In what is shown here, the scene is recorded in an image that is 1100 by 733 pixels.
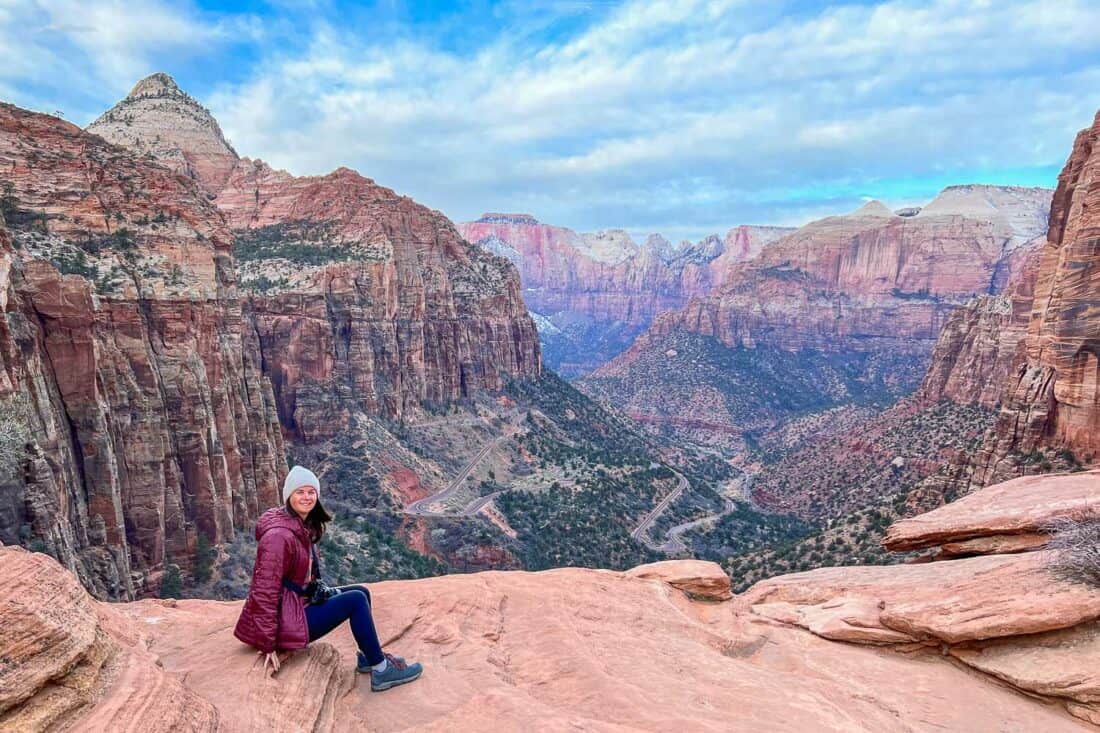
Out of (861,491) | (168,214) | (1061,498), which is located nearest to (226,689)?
(1061,498)

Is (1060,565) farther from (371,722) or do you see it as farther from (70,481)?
(70,481)

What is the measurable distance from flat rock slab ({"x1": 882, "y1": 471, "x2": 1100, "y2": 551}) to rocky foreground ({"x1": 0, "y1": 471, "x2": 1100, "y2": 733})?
9cm

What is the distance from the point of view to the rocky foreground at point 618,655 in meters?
5.79

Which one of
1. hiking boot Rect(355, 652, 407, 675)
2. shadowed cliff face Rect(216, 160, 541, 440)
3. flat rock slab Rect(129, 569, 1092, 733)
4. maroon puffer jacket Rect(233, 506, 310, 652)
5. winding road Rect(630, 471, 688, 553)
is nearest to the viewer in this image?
flat rock slab Rect(129, 569, 1092, 733)

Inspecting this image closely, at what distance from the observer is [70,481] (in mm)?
23281

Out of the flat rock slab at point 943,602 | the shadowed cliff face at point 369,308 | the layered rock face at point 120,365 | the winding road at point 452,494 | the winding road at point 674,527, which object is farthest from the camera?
the winding road at point 674,527

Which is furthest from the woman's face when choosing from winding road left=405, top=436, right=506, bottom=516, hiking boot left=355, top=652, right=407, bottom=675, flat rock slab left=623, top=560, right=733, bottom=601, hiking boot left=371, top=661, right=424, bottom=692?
winding road left=405, top=436, right=506, bottom=516

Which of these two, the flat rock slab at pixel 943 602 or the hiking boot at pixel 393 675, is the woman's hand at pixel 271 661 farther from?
the flat rock slab at pixel 943 602

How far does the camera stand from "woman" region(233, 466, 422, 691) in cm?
714

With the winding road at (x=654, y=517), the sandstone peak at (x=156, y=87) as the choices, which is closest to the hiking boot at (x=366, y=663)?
the winding road at (x=654, y=517)

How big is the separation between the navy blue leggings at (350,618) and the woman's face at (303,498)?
48.8 inches

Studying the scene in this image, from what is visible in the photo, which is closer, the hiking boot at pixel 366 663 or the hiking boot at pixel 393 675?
the hiking boot at pixel 393 675

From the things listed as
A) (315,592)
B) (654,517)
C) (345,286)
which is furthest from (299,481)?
(654,517)

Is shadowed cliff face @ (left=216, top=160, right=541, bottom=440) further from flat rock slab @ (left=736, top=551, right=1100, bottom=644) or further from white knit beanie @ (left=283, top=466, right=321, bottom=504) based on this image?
white knit beanie @ (left=283, top=466, right=321, bottom=504)
